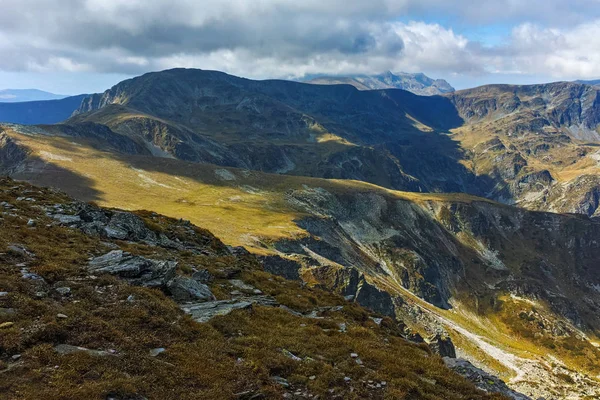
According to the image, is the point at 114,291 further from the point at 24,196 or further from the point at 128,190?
the point at 128,190

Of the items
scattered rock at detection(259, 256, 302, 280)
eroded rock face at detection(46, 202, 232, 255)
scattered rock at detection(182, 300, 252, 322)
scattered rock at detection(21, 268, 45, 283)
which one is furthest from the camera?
scattered rock at detection(259, 256, 302, 280)

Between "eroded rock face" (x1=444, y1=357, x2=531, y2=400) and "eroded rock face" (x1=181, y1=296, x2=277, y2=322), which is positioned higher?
"eroded rock face" (x1=181, y1=296, x2=277, y2=322)

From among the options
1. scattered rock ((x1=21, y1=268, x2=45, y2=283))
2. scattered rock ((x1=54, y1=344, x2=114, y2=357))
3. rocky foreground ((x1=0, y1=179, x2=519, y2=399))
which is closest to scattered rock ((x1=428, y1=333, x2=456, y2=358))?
rocky foreground ((x1=0, y1=179, x2=519, y2=399))

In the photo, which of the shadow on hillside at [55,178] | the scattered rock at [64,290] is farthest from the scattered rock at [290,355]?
the shadow on hillside at [55,178]

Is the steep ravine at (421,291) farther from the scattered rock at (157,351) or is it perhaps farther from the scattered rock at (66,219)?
the scattered rock at (157,351)

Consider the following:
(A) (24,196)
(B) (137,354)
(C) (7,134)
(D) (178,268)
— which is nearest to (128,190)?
(C) (7,134)

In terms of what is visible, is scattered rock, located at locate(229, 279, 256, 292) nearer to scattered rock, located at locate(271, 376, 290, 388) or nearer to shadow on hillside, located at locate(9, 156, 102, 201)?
scattered rock, located at locate(271, 376, 290, 388)

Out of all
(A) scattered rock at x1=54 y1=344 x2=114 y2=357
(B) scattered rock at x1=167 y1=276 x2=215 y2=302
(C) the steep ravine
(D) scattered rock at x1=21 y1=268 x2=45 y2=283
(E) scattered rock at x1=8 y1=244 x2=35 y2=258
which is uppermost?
(E) scattered rock at x1=8 y1=244 x2=35 y2=258

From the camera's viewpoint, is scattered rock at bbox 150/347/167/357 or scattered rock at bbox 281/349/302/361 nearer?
scattered rock at bbox 150/347/167/357

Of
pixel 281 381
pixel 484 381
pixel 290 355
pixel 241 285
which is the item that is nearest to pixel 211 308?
pixel 290 355
